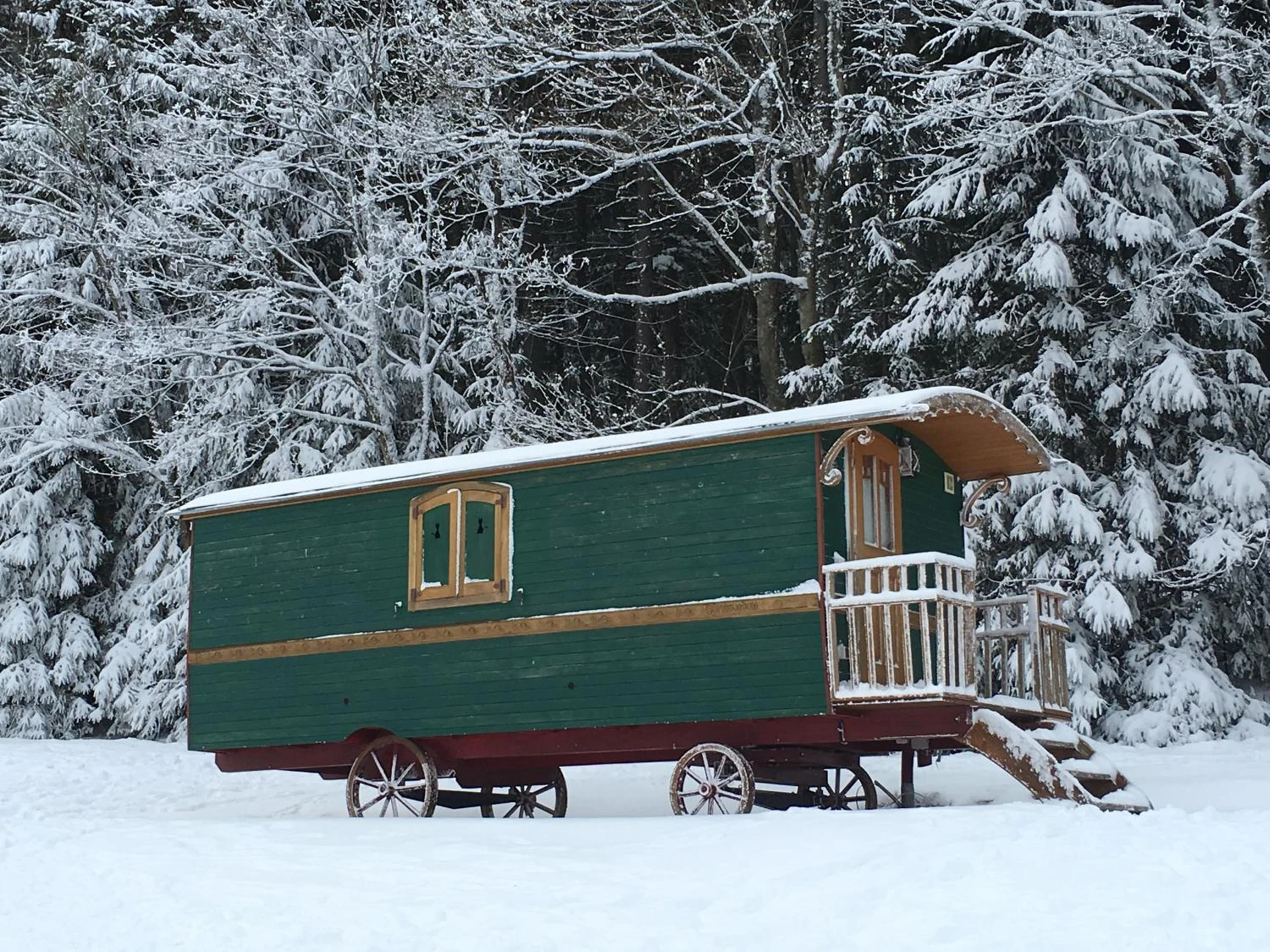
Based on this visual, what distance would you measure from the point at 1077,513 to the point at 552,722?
701cm

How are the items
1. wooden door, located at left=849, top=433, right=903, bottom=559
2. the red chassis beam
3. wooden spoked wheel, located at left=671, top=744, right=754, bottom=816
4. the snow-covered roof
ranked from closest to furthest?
the red chassis beam, the snow-covered roof, wooden spoked wheel, located at left=671, top=744, right=754, bottom=816, wooden door, located at left=849, top=433, right=903, bottom=559

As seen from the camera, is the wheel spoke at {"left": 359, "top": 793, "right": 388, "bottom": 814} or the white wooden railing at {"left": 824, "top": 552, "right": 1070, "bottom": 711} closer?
the white wooden railing at {"left": 824, "top": 552, "right": 1070, "bottom": 711}

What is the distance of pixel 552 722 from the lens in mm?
12414

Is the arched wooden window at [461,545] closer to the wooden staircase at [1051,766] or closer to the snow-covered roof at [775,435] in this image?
the snow-covered roof at [775,435]

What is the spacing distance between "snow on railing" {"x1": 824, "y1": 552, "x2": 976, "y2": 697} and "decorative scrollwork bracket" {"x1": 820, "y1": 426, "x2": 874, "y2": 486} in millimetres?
586

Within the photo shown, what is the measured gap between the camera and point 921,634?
37.0 feet

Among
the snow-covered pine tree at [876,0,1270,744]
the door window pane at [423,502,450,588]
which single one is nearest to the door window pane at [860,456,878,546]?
the door window pane at [423,502,450,588]

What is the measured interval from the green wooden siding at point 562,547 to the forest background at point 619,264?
6.02m

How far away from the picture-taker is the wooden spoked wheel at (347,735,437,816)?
1310 cm

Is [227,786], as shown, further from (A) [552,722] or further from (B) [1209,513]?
(B) [1209,513]

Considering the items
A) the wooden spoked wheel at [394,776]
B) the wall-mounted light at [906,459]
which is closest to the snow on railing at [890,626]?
the wall-mounted light at [906,459]

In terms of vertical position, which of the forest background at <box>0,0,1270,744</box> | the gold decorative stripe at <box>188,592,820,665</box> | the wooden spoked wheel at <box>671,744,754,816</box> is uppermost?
the forest background at <box>0,0,1270,744</box>

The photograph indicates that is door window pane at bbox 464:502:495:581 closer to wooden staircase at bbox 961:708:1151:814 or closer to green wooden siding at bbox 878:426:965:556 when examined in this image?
green wooden siding at bbox 878:426:965:556

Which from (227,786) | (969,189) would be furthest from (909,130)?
(227,786)
